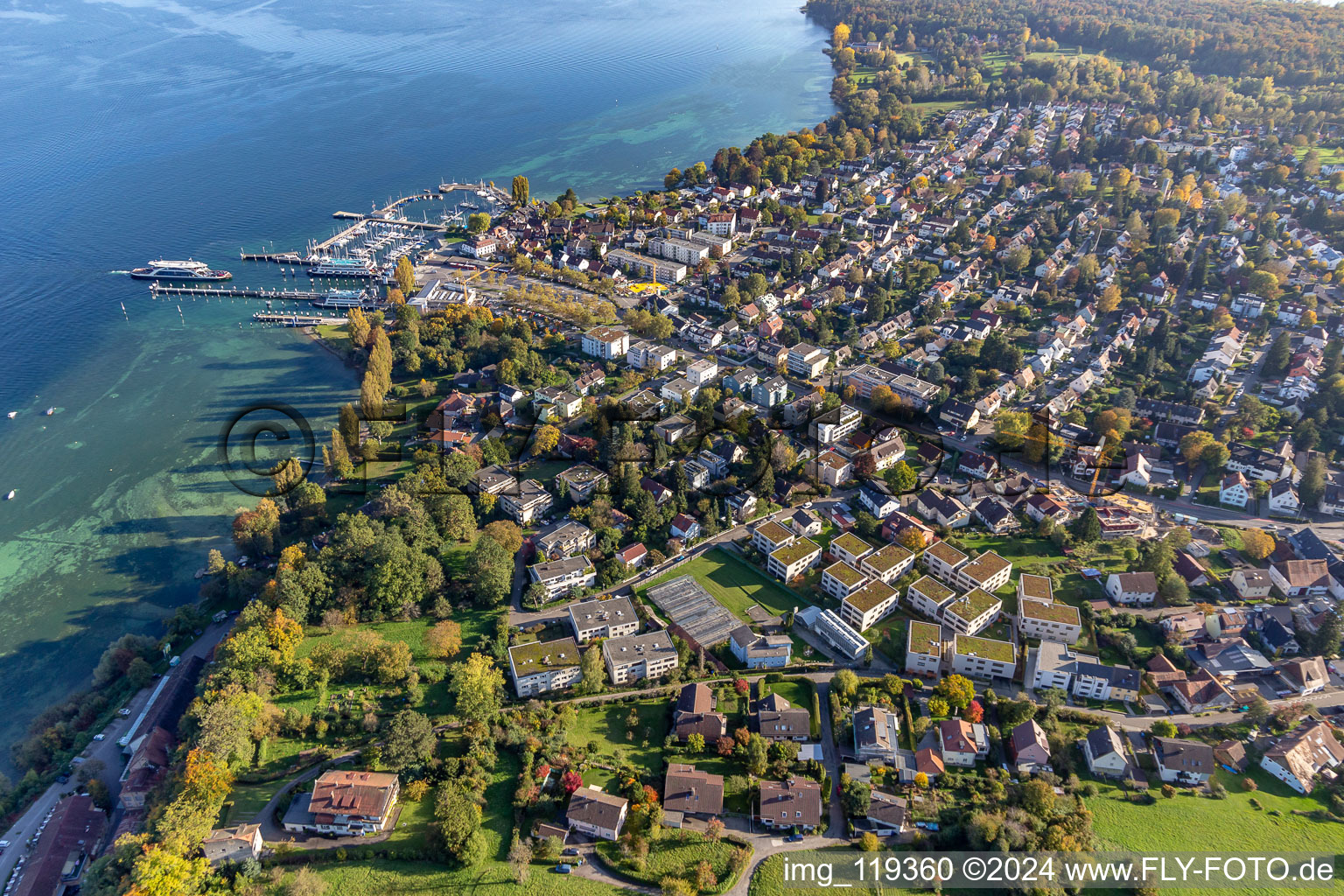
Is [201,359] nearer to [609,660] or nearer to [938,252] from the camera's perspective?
[609,660]

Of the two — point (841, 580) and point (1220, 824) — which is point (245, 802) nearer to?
point (841, 580)

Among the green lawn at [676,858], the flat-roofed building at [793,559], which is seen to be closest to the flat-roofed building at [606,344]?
the flat-roofed building at [793,559]

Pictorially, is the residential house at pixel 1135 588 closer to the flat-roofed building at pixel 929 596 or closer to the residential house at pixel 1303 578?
the residential house at pixel 1303 578

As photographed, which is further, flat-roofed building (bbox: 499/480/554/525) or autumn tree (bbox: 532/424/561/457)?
autumn tree (bbox: 532/424/561/457)

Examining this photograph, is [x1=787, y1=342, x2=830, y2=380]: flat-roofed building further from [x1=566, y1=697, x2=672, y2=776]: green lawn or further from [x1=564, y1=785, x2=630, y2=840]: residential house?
[x1=564, y1=785, x2=630, y2=840]: residential house

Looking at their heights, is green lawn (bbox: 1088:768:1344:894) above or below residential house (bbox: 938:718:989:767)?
below

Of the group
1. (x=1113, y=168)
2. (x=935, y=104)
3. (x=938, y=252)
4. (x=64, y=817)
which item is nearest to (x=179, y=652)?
(x=64, y=817)

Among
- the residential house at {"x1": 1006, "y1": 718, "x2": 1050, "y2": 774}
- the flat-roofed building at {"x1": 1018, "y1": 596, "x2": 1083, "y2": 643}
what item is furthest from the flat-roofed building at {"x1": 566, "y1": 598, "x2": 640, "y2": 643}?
the flat-roofed building at {"x1": 1018, "y1": 596, "x2": 1083, "y2": 643}
